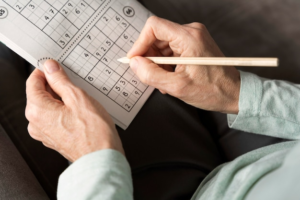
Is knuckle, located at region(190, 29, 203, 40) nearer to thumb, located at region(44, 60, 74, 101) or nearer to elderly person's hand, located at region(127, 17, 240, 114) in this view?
elderly person's hand, located at region(127, 17, 240, 114)

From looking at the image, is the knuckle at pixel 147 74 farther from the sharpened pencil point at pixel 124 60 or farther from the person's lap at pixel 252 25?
the person's lap at pixel 252 25

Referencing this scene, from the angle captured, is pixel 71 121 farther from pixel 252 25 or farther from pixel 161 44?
pixel 252 25

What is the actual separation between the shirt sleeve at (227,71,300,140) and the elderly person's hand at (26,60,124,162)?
256 millimetres

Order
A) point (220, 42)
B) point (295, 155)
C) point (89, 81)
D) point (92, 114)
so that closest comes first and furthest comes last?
point (295, 155), point (92, 114), point (89, 81), point (220, 42)

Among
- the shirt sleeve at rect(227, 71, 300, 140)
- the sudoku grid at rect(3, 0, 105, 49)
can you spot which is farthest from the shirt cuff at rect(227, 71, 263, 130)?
the sudoku grid at rect(3, 0, 105, 49)

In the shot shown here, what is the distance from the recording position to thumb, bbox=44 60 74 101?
490 millimetres

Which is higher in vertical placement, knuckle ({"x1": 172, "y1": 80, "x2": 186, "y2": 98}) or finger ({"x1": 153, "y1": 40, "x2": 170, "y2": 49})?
finger ({"x1": 153, "y1": 40, "x2": 170, "y2": 49})

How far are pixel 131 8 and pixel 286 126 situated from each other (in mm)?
408

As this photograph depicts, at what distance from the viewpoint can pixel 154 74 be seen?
0.51 meters

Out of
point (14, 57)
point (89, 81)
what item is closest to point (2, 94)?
point (14, 57)

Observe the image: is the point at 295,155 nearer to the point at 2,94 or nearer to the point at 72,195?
the point at 72,195

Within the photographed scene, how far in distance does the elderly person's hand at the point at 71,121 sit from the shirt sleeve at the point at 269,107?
0.26 metres

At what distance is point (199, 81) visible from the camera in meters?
0.53

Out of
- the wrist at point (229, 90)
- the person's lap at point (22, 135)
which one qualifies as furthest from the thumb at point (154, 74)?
the person's lap at point (22, 135)
